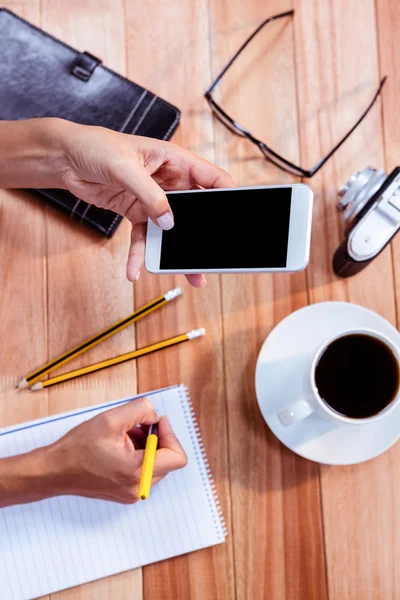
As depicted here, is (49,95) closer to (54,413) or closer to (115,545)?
(54,413)

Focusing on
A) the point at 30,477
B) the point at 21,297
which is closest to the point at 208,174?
the point at 21,297

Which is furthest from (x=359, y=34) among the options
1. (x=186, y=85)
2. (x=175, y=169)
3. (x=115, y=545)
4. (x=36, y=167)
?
(x=115, y=545)

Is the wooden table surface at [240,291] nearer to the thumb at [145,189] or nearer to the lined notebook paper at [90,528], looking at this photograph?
the lined notebook paper at [90,528]

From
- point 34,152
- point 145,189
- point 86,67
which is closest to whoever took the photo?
point 145,189

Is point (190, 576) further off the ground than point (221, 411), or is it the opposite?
point (221, 411)

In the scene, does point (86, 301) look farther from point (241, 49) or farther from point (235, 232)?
point (241, 49)

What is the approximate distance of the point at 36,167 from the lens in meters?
0.80

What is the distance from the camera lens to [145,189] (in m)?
0.69

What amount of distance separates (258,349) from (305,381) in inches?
3.8

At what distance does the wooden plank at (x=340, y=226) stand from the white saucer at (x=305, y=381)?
0.06 m

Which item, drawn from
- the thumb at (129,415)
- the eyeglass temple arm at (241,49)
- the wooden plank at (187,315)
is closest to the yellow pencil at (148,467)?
the thumb at (129,415)

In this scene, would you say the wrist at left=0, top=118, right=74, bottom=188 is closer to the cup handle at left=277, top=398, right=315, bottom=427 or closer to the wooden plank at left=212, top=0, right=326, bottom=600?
the wooden plank at left=212, top=0, right=326, bottom=600

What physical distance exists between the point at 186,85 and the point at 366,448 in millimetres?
593

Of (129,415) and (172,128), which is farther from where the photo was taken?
(172,128)
